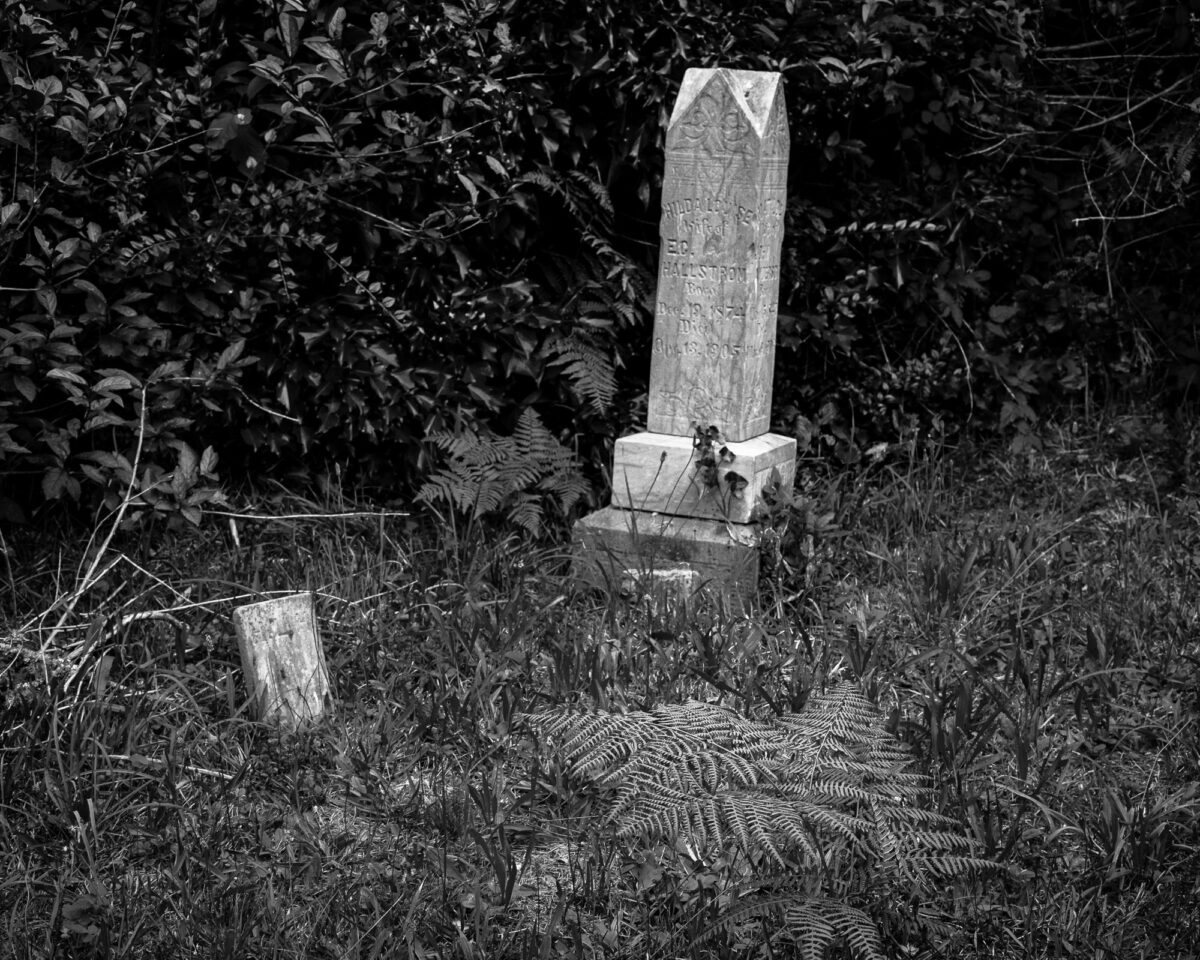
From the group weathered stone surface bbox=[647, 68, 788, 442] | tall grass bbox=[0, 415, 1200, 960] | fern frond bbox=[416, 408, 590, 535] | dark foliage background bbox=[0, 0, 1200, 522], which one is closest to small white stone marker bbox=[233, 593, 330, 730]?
tall grass bbox=[0, 415, 1200, 960]

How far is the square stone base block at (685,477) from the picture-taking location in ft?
15.3

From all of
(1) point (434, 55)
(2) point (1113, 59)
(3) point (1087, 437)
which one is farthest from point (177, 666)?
(2) point (1113, 59)

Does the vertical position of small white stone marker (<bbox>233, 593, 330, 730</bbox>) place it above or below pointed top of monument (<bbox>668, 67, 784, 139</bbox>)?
below

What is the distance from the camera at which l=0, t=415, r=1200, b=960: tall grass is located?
2.87m

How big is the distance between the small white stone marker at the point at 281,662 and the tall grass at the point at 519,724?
0.26 feet

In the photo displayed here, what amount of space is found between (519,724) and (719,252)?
6.13 ft

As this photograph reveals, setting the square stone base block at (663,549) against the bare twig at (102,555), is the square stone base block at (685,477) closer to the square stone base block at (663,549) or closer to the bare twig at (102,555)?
the square stone base block at (663,549)

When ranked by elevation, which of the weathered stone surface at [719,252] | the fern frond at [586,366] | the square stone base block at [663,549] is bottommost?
the square stone base block at [663,549]

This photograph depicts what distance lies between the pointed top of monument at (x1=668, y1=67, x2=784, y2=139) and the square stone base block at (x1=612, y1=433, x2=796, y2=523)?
107 centimetres

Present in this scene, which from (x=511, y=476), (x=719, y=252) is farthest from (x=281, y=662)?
(x=719, y=252)

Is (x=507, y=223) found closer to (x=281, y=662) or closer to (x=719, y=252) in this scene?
(x=719, y=252)

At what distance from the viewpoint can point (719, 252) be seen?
15.4 ft

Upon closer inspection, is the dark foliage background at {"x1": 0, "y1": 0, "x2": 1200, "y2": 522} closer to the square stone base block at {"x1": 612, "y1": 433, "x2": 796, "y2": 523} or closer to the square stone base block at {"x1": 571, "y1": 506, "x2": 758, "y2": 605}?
the square stone base block at {"x1": 612, "y1": 433, "x2": 796, "y2": 523}

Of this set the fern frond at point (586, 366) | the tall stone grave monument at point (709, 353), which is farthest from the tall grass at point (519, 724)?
the fern frond at point (586, 366)
